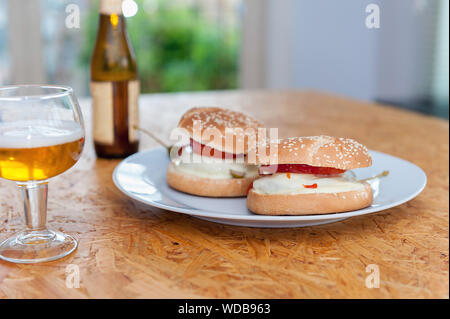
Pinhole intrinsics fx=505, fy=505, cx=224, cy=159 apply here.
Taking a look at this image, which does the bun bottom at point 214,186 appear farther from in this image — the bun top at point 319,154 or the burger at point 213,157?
the bun top at point 319,154

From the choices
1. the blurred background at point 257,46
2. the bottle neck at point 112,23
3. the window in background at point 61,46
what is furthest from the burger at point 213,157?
the window in background at point 61,46

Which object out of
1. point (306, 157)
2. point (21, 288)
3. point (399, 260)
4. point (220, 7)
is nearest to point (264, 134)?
point (306, 157)

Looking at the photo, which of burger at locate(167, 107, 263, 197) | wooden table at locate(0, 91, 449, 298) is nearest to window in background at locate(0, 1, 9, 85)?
wooden table at locate(0, 91, 449, 298)

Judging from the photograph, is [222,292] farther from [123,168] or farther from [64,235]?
[123,168]

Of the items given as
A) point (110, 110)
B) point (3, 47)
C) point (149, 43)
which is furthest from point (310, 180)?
point (149, 43)

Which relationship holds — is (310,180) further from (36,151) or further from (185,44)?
(185,44)

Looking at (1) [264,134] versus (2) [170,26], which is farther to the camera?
(2) [170,26]
